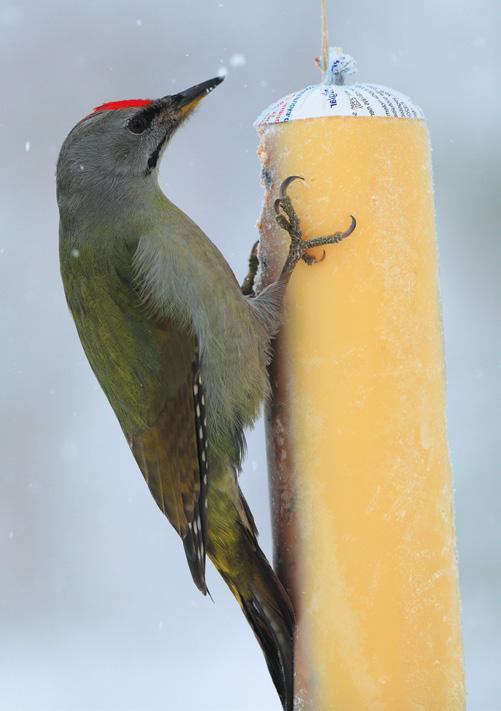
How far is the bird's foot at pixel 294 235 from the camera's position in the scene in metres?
3.11

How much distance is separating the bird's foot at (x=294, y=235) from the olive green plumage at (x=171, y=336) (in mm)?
118

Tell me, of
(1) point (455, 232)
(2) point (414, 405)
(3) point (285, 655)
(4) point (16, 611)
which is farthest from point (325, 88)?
(4) point (16, 611)

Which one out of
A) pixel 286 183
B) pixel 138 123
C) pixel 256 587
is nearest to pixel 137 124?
pixel 138 123

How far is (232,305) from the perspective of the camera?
10.7 feet

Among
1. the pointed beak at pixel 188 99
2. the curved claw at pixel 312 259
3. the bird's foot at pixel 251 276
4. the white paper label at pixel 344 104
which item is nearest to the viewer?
the white paper label at pixel 344 104

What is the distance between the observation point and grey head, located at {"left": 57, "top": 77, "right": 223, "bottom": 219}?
332 cm

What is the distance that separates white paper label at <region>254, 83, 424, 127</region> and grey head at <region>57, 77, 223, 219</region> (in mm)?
306

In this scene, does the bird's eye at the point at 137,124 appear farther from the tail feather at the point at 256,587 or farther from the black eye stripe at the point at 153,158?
the tail feather at the point at 256,587

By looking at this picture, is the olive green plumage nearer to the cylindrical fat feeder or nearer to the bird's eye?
the bird's eye

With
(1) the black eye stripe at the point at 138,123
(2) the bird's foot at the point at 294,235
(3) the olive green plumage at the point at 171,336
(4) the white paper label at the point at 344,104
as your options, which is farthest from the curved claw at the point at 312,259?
(1) the black eye stripe at the point at 138,123

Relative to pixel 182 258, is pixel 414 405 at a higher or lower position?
lower

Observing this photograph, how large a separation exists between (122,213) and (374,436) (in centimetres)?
93

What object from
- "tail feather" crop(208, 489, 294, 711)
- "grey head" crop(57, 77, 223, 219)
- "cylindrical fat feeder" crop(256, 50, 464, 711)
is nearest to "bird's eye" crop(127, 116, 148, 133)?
"grey head" crop(57, 77, 223, 219)

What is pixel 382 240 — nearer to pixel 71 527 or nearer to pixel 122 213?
pixel 122 213
